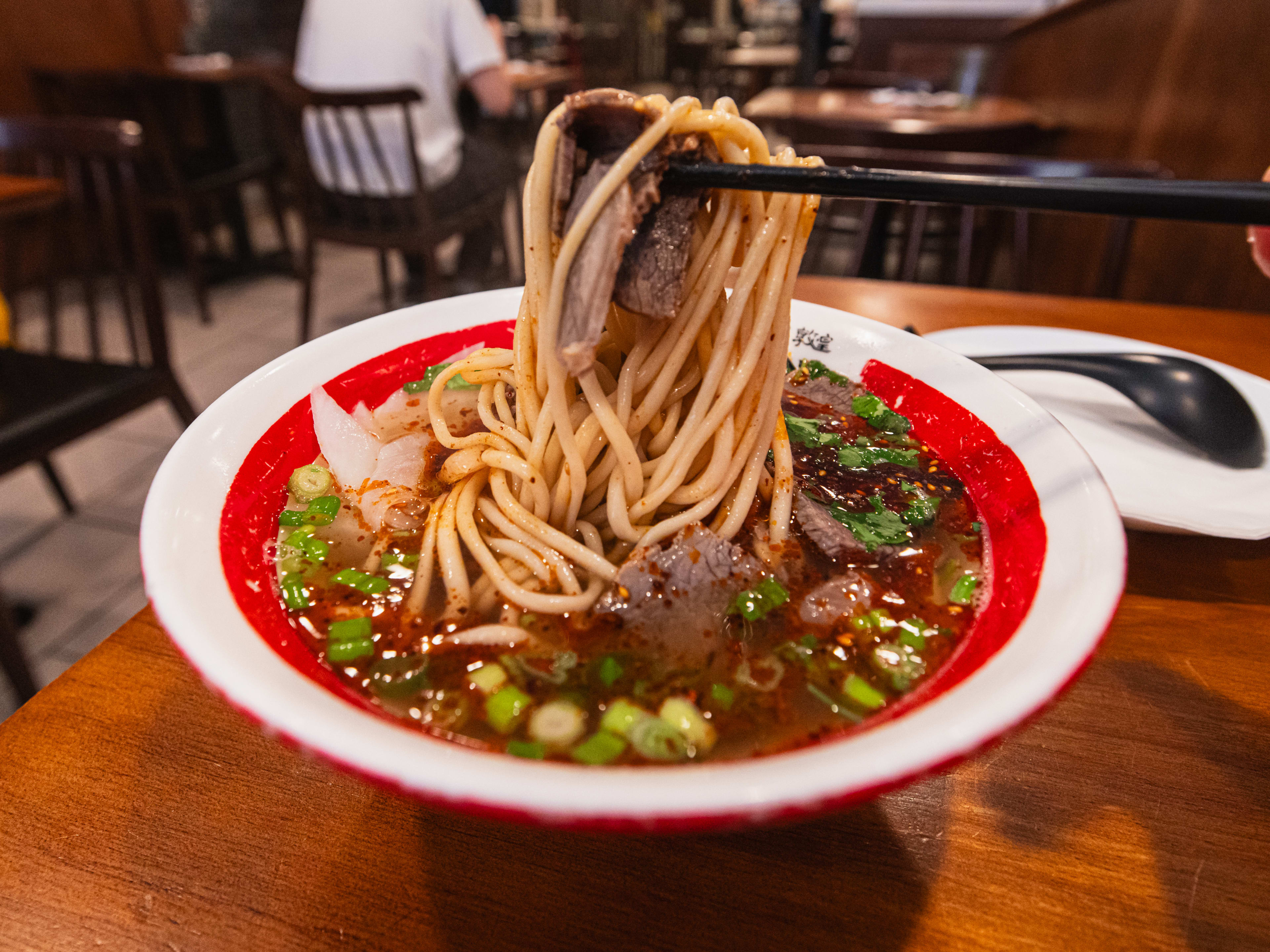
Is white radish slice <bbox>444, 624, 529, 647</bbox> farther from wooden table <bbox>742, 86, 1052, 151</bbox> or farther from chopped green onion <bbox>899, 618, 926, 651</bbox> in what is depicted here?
wooden table <bbox>742, 86, 1052, 151</bbox>

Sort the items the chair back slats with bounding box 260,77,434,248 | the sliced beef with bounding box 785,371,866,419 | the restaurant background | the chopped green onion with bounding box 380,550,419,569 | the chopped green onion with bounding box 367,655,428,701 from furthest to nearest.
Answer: the chair back slats with bounding box 260,77,434,248 → the restaurant background → the sliced beef with bounding box 785,371,866,419 → the chopped green onion with bounding box 380,550,419,569 → the chopped green onion with bounding box 367,655,428,701

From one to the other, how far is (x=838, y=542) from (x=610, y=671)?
415mm

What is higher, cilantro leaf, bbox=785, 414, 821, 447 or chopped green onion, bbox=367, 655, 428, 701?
cilantro leaf, bbox=785, 414, 821, 447

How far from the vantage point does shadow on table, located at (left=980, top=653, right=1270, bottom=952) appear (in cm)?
77

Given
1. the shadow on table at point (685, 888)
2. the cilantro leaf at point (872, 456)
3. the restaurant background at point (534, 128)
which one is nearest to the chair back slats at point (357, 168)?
the restaurant background at point (534, 128)

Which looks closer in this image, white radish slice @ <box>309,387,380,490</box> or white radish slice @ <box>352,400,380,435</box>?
white radish slice @ <box>309,387,380,490</box>

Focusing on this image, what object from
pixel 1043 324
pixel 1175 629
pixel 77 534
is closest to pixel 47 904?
pixel 1175 629

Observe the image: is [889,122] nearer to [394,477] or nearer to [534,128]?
[394,477]

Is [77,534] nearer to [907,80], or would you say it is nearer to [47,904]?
[47,904]

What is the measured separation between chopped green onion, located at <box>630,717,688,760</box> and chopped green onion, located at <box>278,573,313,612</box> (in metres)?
0.46

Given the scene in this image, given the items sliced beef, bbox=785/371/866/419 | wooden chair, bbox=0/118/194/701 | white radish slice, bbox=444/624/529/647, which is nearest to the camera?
white radish slice, bbox=444/624/529/647

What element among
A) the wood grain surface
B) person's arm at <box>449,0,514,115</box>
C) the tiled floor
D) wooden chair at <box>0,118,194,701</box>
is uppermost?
person's arm at <box>449,0,514,115</box>

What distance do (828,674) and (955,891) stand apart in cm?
26

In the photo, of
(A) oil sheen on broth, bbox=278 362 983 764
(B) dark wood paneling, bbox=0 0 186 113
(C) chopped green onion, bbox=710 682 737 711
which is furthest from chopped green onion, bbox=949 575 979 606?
(B) dark wood paneling, bbox=0 0 186 113
